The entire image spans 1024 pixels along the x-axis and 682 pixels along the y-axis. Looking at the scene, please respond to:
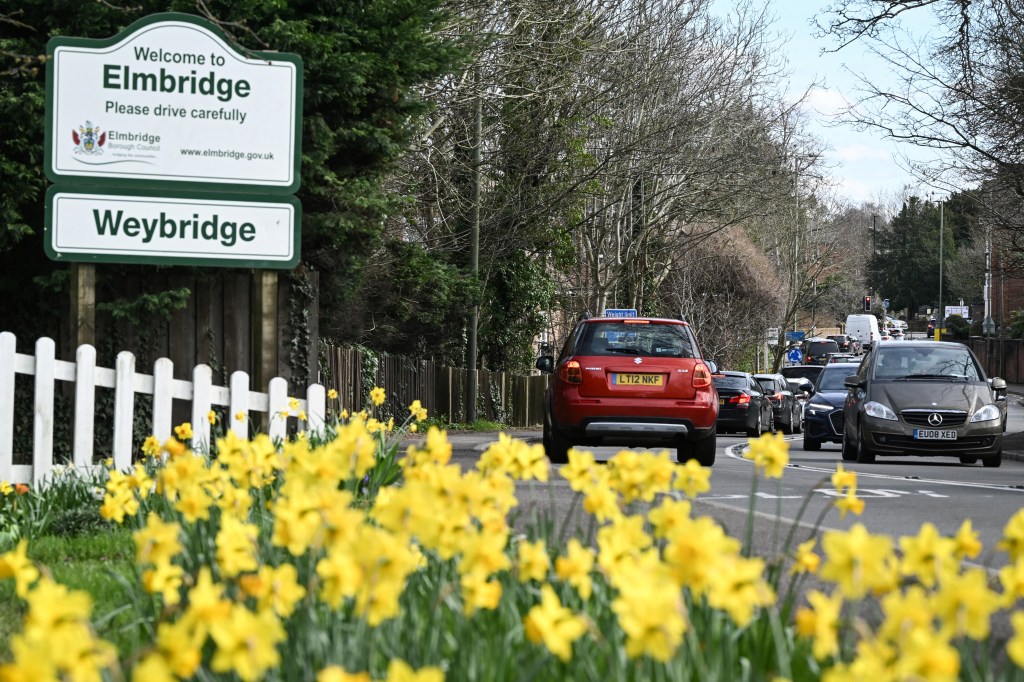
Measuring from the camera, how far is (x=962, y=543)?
122 inches

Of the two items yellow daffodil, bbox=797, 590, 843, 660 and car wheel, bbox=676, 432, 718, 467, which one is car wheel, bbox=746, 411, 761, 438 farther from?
yellow daffodil, bbox=797, 590, 843, 660

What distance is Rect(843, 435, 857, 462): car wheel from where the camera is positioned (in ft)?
66.1

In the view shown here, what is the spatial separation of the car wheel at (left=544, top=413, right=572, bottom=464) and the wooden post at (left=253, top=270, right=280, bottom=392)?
20.8ft

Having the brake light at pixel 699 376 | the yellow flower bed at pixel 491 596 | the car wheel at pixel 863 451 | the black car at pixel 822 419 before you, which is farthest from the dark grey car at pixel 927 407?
the yellow flower bed at pixel 491 596

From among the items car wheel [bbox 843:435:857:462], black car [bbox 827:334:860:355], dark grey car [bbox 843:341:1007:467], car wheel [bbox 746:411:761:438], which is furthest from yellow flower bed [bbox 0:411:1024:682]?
black car [bbox 827:334:860:355]

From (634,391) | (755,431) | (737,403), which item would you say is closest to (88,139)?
(634,391)

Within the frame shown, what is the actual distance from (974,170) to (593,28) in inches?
318

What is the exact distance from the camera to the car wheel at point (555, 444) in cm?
1683

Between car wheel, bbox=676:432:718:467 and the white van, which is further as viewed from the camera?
the white van

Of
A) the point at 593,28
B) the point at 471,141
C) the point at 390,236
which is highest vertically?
the point at 593,28

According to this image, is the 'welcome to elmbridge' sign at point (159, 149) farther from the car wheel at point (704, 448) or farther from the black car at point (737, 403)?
the black car at point (737, 403)

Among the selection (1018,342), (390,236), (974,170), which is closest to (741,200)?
(974,170)

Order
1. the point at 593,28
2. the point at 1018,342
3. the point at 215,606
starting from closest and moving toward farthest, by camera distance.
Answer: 1. the point at 215,606
2. the point at 593,28
3. the point at 1018,342

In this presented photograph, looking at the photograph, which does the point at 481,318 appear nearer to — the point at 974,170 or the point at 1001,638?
the point at 974,170
